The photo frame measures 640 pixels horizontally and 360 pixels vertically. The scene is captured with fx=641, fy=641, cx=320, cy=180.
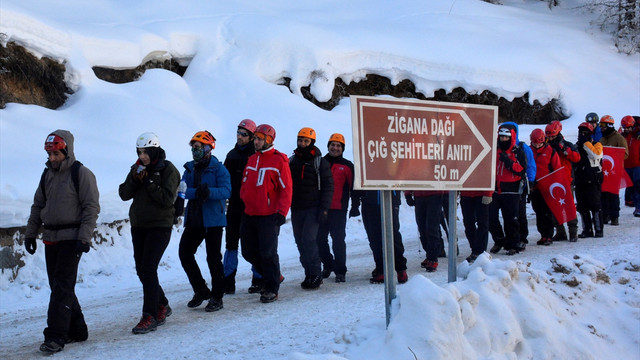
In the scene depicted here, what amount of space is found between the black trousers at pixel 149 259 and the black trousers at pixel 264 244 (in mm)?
1285

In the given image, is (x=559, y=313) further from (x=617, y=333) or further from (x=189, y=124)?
(x=189, y=124)

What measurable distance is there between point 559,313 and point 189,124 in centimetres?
1155

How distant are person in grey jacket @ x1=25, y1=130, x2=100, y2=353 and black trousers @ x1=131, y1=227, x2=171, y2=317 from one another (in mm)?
580

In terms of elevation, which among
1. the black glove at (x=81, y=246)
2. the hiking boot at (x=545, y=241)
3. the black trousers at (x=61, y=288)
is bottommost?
the hiking boot at (x=545, y=241)

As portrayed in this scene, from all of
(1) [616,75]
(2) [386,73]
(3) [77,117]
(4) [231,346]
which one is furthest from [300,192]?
(1) [616,75]

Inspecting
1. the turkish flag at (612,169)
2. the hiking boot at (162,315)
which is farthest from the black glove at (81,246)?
the turkish flag at (612,169)

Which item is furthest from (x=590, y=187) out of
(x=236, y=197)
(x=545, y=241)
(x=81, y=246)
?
(x=81, y=246)

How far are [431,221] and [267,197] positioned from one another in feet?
9.58

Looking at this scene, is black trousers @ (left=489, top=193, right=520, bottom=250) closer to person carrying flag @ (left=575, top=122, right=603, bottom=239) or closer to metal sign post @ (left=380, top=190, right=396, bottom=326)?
person carrying flag @ (left=575, top=122, right=603, bottom=239)

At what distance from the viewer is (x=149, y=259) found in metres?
6.48

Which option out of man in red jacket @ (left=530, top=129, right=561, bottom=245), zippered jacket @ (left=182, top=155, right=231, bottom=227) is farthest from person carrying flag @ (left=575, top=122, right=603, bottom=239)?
zippered jacket @ (left=182, top=155, right=231, bottom=227)

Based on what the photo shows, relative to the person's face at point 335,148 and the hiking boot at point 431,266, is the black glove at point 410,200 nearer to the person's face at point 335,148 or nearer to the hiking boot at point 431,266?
the hiking boot at point 431,266

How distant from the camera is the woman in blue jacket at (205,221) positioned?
24.1 feet

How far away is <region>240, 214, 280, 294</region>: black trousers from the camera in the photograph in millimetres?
7504
